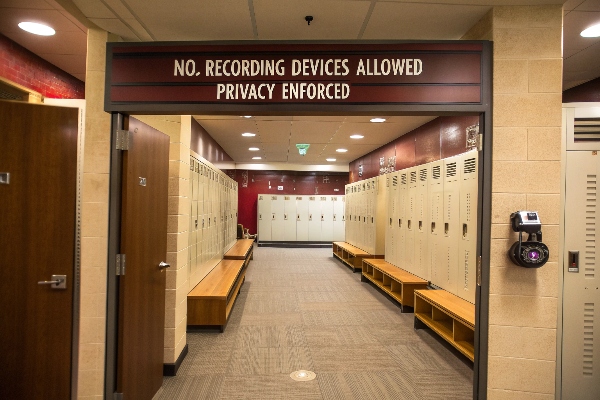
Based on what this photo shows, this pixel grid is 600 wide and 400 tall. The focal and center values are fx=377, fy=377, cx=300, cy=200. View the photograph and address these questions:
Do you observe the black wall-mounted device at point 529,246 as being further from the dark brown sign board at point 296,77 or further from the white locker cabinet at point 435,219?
the white locker cabinet at point 435,219

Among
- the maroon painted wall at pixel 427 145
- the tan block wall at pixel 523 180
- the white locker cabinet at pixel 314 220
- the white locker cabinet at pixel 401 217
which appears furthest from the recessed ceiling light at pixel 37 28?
the white locker cabinet at pixel 314 220

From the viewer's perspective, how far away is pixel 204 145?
612 centimetres

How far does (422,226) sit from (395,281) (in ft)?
3.31

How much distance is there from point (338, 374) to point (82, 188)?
2.44 m

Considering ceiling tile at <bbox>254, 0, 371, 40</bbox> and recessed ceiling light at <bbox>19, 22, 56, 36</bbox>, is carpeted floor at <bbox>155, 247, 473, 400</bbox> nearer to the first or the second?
ceiling tile at <bbox>254, 0, 371, 40</bbox>

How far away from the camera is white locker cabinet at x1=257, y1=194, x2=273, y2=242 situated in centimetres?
1236

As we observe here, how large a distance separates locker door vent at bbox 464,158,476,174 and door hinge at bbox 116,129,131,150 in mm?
3152

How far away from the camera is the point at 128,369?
232cm

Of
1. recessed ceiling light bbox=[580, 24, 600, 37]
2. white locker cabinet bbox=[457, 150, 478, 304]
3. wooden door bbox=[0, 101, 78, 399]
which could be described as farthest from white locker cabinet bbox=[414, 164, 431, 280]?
wooden door bbox=[0, 101, 78, 399]

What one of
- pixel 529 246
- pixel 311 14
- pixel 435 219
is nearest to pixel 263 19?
pixel 311 14

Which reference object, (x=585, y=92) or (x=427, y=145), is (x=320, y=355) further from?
(x=585, y=92)

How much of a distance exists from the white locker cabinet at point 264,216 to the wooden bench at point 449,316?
835 centimetres

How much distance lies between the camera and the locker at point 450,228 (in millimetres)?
4139

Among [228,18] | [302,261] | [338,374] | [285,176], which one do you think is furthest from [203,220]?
[285,176]
